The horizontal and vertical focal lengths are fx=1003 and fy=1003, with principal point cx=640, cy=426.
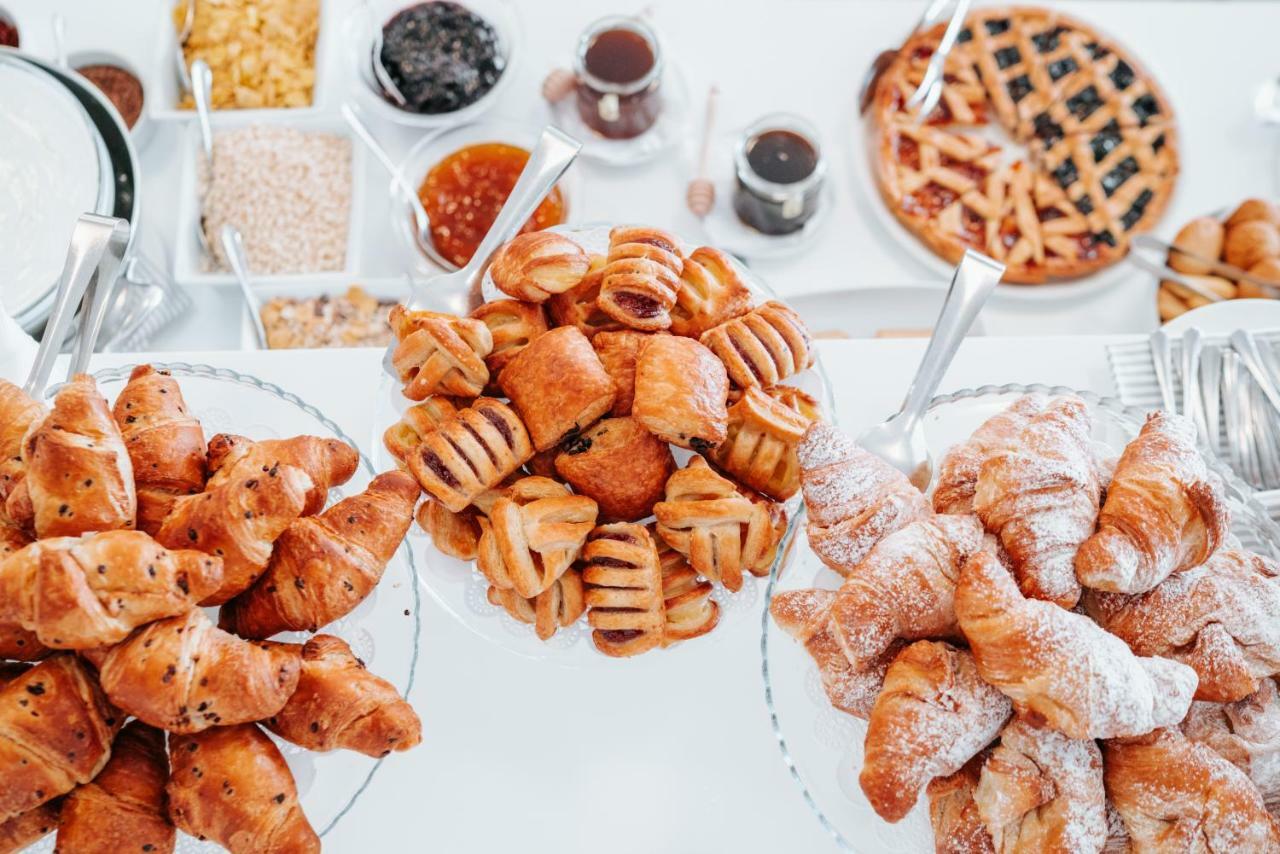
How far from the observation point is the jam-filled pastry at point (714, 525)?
91 cm

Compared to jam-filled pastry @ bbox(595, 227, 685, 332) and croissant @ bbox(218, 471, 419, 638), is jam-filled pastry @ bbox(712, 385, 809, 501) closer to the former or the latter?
jam-filled pastry @ bbox(595, 227, 685, 332)

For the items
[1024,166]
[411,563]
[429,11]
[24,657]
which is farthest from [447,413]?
[1024,166]

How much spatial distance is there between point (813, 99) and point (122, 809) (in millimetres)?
1485

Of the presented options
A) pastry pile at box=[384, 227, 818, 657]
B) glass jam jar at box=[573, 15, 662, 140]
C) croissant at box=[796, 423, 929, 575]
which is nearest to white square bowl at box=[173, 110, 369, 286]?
glass jam jar at box=[573, 15, 662, 140]

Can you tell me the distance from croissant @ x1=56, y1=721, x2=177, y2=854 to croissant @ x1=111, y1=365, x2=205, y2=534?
186 millimetres

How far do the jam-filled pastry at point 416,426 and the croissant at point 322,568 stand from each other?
126mm

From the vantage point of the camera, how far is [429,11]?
1628mm

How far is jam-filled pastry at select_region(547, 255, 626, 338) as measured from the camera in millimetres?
1045

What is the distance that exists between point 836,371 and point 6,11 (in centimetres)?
146

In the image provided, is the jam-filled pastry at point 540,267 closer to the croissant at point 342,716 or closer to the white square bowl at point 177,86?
the croissant at point 342,716

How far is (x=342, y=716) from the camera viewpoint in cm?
78

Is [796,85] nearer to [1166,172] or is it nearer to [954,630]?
[1166,172]

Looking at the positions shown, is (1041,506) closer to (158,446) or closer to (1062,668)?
(1062,668)

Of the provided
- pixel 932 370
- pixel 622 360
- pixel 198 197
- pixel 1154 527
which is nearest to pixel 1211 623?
pixel 1154 527
